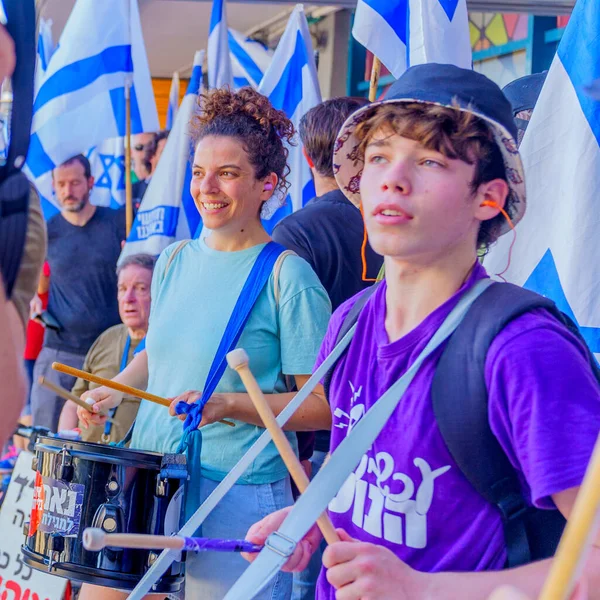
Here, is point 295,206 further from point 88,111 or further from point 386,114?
point 386,114

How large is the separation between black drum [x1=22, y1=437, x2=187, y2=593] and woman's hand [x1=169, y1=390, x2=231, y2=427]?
0.45 ft

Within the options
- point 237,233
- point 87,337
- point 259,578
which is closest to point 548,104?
point 237,233

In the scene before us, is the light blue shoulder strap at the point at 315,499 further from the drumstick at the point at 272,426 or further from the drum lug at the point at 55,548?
the drum lug at the point at 55,548

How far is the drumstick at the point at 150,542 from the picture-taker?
4.51 feet

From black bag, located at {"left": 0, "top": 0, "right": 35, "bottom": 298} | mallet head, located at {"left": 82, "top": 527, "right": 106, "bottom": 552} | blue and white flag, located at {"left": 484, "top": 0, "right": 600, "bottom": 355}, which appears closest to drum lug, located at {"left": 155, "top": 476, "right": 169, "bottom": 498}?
blue and white flag, located at {"left": 484, "top": 0, "right": 600, "bottom": 355}

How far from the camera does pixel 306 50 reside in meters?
5.97

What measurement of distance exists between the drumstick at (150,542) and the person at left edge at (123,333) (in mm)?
3310

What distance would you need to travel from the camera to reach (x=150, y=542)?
4.74ft

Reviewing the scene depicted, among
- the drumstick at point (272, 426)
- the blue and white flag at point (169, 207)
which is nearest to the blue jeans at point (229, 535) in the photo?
the drumstick at point (272, 426)

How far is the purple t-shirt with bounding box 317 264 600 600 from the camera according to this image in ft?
5.02

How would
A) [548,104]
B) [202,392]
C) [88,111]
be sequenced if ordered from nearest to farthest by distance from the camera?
[202,392] < [548,104] < [88,111]

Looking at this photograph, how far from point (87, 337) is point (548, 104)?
4.01 m

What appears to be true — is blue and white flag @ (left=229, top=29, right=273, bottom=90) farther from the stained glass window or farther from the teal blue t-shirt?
the teal blue t-shirt

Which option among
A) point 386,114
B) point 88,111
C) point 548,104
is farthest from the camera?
point 88,111
